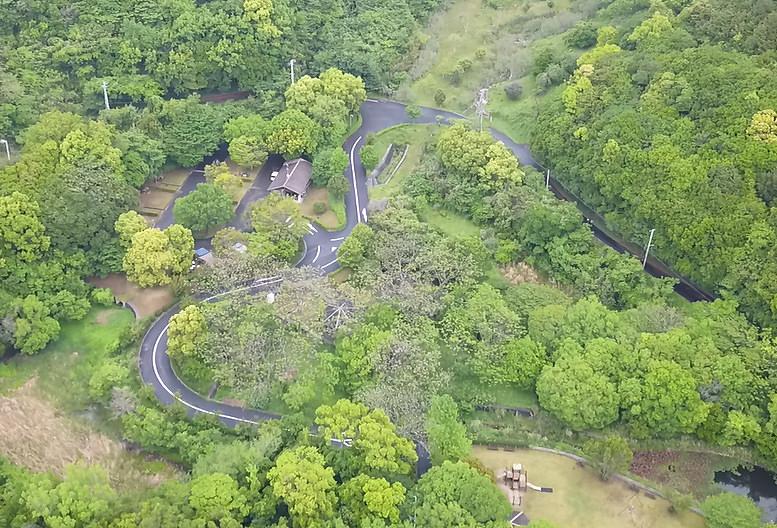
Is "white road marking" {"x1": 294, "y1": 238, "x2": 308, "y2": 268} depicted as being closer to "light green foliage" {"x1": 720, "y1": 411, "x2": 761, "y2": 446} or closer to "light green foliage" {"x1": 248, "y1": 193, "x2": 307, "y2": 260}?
"light green foliage" {"x1": 248, "y1": 193, "x2": 307, "y2": 260}

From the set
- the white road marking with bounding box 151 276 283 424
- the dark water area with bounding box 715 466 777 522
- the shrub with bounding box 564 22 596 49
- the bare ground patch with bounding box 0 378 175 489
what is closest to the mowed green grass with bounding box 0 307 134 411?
Result: the bare ground patch with bounding box 0 378 175 489

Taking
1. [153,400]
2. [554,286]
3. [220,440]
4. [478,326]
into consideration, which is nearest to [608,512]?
[478,326]

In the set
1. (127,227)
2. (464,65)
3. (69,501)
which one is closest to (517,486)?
(69,501)

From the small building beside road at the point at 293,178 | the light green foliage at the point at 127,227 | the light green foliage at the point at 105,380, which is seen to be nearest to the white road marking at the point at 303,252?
the small building beside road at the point at 293,178

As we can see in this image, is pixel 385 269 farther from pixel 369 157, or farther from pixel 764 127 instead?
pixel 764 127

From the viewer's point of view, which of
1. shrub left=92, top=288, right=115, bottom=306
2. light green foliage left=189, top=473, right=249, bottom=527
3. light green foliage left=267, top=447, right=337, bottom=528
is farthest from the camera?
shrub left=92, top=288, right=115, bottom=306

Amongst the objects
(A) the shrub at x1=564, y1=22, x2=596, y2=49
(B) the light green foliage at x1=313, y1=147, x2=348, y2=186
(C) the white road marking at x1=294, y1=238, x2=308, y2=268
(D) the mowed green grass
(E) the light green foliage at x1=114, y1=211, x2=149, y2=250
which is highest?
(A) the shrub at x1=564, y1=22, x2=596, y2=49

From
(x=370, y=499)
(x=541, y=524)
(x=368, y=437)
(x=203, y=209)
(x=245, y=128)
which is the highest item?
(x=245, y=128)
